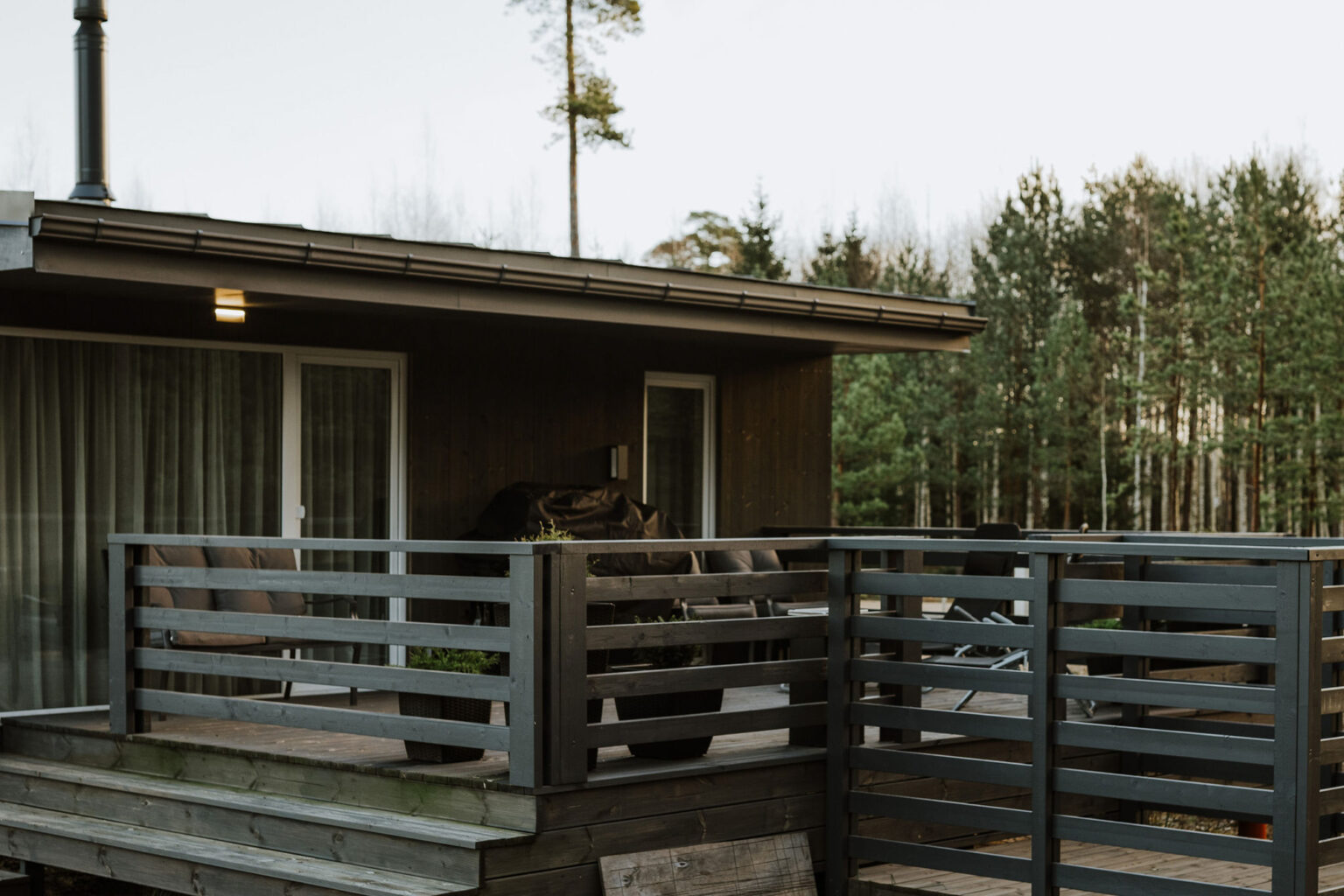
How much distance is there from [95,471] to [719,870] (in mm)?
3743

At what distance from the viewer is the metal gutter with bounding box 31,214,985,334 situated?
572cm

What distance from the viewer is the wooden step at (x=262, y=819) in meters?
4.35

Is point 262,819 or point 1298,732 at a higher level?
point 1298,732

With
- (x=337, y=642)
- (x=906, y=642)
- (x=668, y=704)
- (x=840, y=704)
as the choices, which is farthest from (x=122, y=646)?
(x=906, y=642)

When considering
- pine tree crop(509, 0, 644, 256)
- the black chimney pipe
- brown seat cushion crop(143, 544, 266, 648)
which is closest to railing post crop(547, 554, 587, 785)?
brown seat cushion crop(143, 544, 266, 648)

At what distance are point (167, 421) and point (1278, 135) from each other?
29988 millimetres

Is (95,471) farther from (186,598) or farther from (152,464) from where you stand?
(186,598)

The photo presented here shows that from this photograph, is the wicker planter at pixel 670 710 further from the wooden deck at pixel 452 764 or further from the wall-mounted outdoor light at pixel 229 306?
the wall-mounted outdoor light at pixel 229 306

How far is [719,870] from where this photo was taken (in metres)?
4.78

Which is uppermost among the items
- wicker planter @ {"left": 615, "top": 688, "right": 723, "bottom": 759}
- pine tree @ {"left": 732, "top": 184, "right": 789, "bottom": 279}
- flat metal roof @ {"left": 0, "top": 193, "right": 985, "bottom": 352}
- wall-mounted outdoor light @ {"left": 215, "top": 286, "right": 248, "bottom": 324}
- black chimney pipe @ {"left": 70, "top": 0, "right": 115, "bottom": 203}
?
pine tree @ {"left": 732, "top": 184, "right": 789, "bottom": 279}

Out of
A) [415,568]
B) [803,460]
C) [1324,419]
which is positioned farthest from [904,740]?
[1324,419]

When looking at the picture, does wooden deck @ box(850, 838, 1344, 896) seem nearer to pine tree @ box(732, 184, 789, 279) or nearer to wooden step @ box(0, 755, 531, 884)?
wooden step @ box(0, 755, 531, 884)

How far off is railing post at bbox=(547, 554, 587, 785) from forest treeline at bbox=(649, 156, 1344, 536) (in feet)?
70.2

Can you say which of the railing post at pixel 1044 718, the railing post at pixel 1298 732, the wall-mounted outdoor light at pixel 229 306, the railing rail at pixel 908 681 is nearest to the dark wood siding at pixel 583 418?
the wall-mounted outdoor light at pixel 229 306
